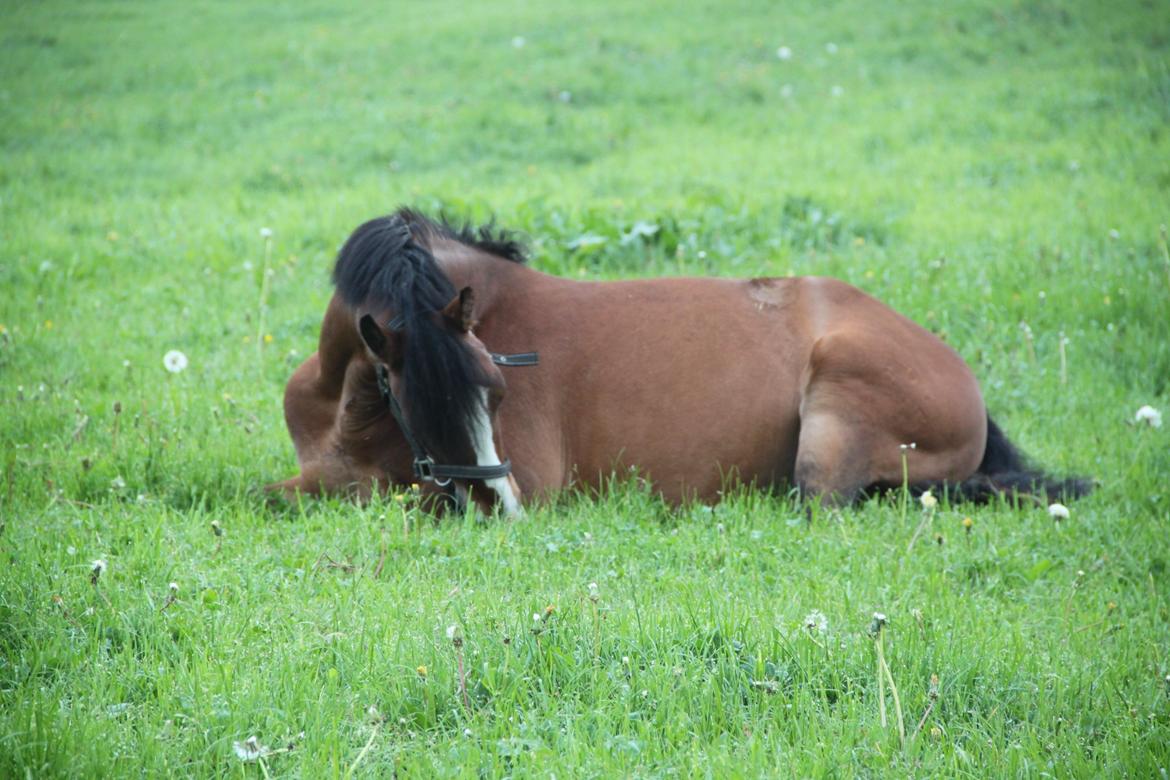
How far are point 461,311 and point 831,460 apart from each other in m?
1.97

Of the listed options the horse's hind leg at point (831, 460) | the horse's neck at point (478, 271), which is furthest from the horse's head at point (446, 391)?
the horse's hind leg at point (831, 460)

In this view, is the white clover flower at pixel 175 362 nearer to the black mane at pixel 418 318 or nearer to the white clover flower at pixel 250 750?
the black mane at pixel 418 318

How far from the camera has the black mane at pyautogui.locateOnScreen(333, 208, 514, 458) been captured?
15.1 ft

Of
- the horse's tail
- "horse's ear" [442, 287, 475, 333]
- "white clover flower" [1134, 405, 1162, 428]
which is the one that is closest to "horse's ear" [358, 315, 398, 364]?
"horse's ear" [442, 287, 475, 333]

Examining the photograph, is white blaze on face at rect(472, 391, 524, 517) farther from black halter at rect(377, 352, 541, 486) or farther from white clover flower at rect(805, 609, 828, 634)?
white clover flower at rect(805, 609, 828, 634)

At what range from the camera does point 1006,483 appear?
5.63 m

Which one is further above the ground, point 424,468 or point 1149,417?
point 424,468

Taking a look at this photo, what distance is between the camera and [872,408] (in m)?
5.55

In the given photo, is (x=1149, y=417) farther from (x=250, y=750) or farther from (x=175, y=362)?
→ (x=175, y=362)

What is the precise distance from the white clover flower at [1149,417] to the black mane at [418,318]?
368 centimetres

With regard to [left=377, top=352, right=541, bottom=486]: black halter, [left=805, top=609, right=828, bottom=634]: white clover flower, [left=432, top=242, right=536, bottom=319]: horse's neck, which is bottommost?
[left=805, top=609, right=828, bottom=634]: white clover flower

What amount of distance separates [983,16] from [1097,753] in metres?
16.3

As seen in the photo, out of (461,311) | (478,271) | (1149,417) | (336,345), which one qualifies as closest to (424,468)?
(461,311)

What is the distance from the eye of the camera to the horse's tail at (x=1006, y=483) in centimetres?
547
